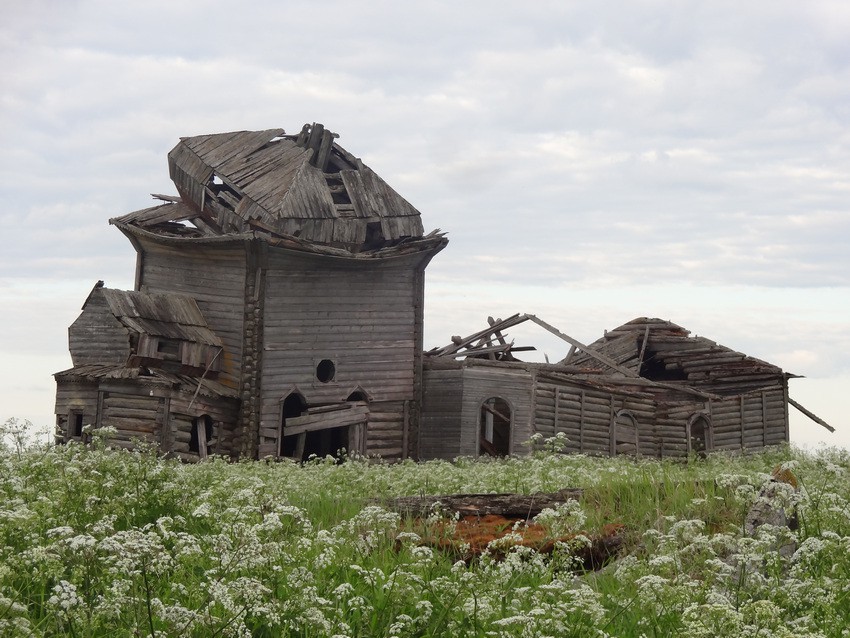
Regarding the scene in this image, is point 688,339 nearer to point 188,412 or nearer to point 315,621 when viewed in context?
point 188,412

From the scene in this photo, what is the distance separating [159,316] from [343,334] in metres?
5.22

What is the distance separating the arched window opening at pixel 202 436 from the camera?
87.2 ft

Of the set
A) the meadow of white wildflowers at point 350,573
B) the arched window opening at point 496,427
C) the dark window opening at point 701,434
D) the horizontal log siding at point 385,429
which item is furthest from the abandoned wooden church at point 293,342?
the meadow of white wildflowers at point 350,573

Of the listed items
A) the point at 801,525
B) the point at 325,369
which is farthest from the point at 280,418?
the point at 801,525

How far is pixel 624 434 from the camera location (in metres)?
33.8

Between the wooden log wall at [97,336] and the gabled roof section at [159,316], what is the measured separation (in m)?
0.86

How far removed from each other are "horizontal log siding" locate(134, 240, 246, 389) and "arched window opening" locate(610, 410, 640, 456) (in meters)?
13.2

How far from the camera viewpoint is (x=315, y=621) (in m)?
5.23

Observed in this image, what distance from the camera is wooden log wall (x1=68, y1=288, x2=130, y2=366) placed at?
1112 inches

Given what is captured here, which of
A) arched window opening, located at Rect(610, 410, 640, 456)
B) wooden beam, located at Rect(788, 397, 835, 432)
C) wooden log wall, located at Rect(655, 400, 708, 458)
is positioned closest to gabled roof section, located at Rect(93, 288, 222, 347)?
arched window opening, located at Rect(610, 410, 640, 456)

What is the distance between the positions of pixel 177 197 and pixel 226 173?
124 inches

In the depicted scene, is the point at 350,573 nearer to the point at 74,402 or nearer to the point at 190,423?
→ the point at 190,423

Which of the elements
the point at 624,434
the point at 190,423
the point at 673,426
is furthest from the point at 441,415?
the point at 673,426

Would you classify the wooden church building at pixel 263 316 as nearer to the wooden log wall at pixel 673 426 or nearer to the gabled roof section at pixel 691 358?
the wooden log wall at pixel 673 426
